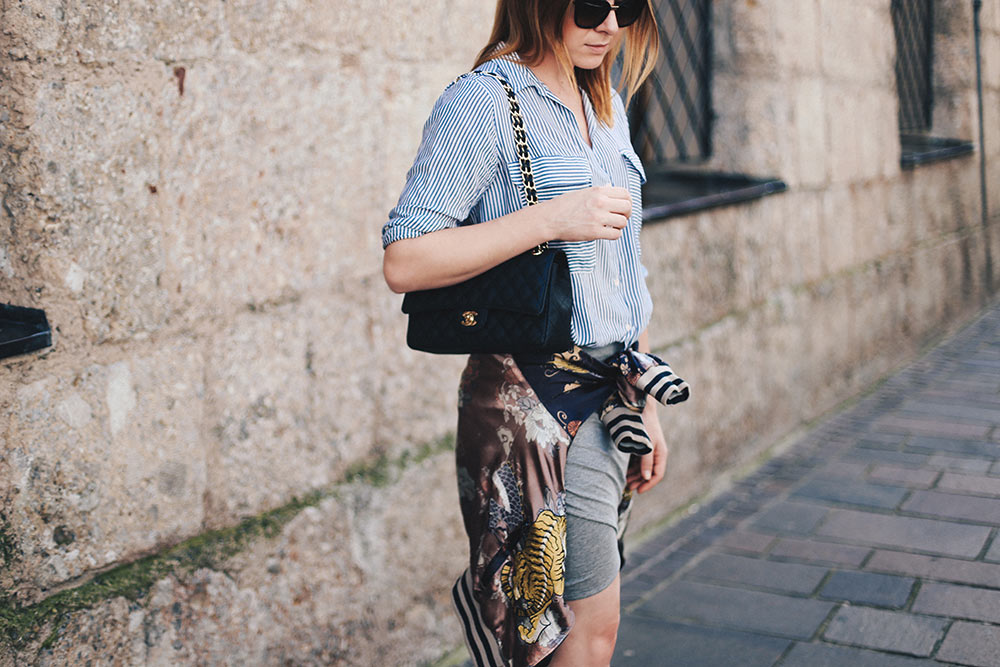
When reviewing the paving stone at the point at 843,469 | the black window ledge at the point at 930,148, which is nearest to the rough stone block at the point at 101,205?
the paving stone at the point at 843,469

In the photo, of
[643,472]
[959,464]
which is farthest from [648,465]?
[959,464]

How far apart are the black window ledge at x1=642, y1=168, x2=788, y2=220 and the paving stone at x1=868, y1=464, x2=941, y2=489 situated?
133cm

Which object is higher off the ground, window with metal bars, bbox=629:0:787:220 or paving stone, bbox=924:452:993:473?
window with metal bars, bbox=629:0:787:220

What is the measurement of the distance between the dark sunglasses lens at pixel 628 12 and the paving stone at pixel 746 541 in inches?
92.4

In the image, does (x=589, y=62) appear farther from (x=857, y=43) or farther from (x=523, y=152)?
(x=857, y=43)

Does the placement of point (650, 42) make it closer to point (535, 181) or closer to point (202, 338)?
point (535, 181)

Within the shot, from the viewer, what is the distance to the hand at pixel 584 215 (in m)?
1.68

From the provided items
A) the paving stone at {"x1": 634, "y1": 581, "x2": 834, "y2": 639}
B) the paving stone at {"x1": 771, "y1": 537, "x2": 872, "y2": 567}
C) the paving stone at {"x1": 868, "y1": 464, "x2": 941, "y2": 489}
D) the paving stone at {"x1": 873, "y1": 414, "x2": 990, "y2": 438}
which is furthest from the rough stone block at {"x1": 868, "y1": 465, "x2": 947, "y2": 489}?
the paving stone at {"x1": 634, "y1": 581, "x2": 834, "y2": 639}

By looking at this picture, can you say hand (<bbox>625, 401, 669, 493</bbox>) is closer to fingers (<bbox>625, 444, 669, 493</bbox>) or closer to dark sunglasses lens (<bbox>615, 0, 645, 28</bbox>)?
fingers (<bbox>625, 444, 669, 493</bbox>)

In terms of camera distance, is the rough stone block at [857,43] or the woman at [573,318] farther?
the rough stone block at [857,43]

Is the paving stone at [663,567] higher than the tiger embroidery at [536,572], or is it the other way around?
the tiger embroidery at [536,572]

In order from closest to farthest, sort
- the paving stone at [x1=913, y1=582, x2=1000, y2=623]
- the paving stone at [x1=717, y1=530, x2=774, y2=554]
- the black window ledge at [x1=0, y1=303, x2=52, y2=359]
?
the black window ledge at [x1=0, y1=303, x2=52, y2=359]
the paving stone at [x1=913, y1=582, x2=1000, y2=623]
the paving stone at [x1=717, y1=530, x2=774, y2=554]

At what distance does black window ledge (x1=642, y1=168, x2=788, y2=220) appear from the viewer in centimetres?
423

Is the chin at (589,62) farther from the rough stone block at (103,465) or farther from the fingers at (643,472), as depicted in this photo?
the rough stone block at (103,465)
